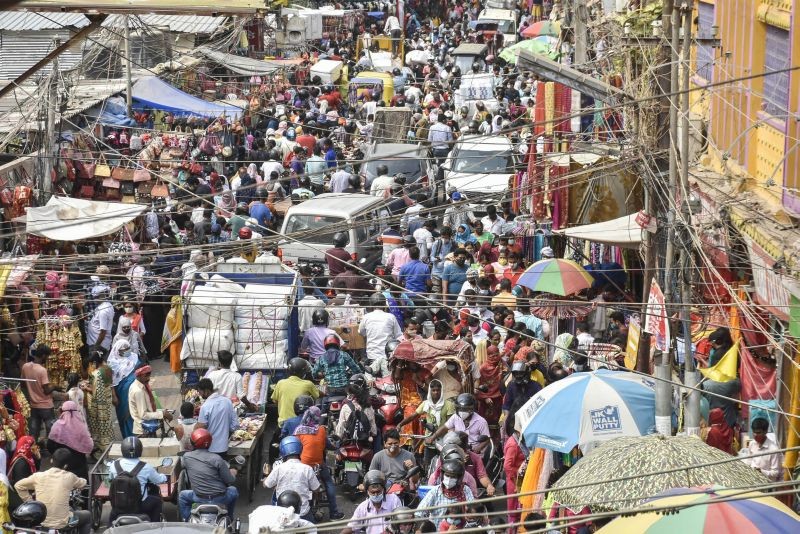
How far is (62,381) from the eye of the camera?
14.9 metres

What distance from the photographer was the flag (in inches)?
468

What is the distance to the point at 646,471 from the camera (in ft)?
28.8

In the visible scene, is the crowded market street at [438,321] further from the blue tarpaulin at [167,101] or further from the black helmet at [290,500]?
the blue tarpaulin at [167,101]

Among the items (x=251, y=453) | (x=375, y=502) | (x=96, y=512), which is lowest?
(x=96, y=512)

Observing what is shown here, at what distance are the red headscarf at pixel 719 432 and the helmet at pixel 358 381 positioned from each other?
335cm

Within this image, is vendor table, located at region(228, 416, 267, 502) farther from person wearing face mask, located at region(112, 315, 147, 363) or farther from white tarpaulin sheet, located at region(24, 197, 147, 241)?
white tarpaulin sheet, located at region(24, 197, 147, 241)

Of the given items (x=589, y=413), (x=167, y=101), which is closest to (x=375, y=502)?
(x=589, y=413)

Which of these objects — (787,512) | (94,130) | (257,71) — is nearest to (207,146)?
(94,130)

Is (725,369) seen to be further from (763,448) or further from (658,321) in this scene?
(658,321)

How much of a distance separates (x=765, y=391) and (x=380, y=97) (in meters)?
23.5

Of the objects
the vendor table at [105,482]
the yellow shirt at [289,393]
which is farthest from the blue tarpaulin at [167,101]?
the vendor table at [105,482]

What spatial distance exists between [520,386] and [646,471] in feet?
13.0

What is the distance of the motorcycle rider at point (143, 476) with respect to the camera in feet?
36.9

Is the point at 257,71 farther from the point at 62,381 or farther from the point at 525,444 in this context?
the point at 525,444
